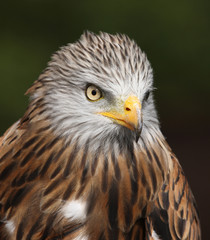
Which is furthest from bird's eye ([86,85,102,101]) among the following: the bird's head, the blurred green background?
the blurred green background

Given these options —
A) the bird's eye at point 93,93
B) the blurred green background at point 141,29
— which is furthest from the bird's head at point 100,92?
the blurred green background at point 141,29

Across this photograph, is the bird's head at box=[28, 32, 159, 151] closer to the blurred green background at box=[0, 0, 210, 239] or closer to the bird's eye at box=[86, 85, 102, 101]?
the bird's eye at box=[86, 85, 102, 101]

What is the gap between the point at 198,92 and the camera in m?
5.62

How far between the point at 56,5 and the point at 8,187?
120 inches

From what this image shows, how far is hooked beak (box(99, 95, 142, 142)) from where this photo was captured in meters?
2.18

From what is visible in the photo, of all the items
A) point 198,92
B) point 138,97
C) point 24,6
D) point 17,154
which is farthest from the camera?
point 198,92

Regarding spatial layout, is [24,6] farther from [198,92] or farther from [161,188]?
[161,188]

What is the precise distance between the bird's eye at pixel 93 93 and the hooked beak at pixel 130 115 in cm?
6

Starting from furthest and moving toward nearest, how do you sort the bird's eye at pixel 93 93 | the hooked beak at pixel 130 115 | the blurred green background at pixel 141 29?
the blurred green background at pixel 141 29 → the bird's eye at pixel 93 93 → the hooked beak at pixel 130 115

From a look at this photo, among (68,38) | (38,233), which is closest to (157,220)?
(38,233)

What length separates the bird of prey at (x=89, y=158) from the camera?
90.9 inches

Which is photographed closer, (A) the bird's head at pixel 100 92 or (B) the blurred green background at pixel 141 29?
(A) the bird's head at pixel 100 92

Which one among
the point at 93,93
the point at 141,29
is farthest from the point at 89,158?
the point at 141,29

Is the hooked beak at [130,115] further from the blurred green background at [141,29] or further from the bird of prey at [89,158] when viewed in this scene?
the blurred green background at [141,29]
